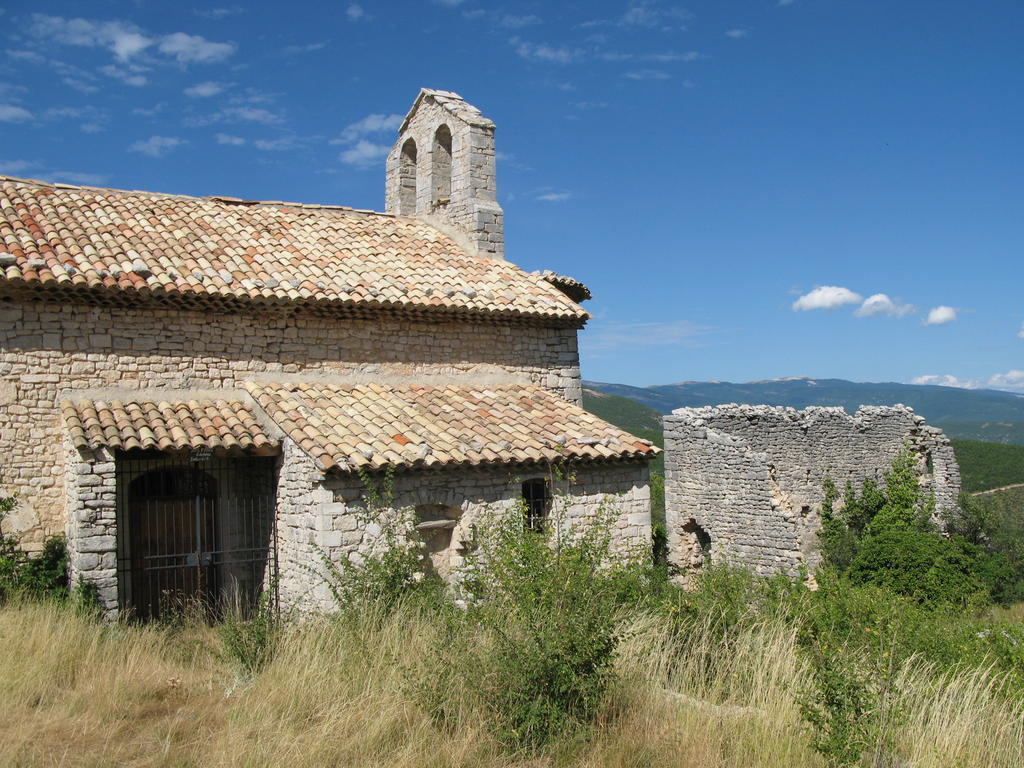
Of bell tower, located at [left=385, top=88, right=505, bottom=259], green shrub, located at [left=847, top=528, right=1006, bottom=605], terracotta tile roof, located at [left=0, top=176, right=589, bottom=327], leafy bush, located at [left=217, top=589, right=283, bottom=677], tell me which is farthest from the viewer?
green shrub, located at [left=847, top=528, right=1006, bottom=605]

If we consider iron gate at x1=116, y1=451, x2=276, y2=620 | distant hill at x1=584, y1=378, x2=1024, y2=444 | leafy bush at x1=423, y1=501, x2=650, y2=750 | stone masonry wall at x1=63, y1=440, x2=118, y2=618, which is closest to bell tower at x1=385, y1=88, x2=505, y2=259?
iron gate at x1=116, y1=451, x2=276, y2=620

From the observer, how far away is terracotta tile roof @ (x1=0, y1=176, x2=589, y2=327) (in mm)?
10664

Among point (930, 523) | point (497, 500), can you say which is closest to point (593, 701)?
point (497, 500)

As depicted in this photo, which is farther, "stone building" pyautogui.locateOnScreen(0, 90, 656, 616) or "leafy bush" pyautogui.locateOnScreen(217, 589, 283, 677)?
"stone building" pyautogui.locateOnScreen(0, 90, 656, 616)

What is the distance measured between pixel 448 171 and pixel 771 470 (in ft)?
29.3

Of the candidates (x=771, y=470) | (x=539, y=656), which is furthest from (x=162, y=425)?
(x=771, y=470)

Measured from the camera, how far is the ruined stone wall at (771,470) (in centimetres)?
1628

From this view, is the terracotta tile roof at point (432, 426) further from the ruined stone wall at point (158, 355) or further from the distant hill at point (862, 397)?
the distant hill at point (862, 397)

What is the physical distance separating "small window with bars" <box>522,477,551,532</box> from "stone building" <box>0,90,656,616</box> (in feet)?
0.11

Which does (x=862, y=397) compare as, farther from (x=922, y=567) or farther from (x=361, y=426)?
(x=361, y=426)

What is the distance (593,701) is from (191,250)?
917 cm

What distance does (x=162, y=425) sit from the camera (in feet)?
33.2

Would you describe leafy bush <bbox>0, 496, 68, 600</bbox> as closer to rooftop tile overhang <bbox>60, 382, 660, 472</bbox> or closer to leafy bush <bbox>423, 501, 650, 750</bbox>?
rooftop tile overhang <bbox>60, 382, 660, 472</bbox>

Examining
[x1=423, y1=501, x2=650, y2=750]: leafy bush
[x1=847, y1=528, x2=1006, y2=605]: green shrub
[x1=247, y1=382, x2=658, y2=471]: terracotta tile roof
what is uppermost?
[x1=247, y1=382, x2=658, y2=471]: terracotta tile roof
